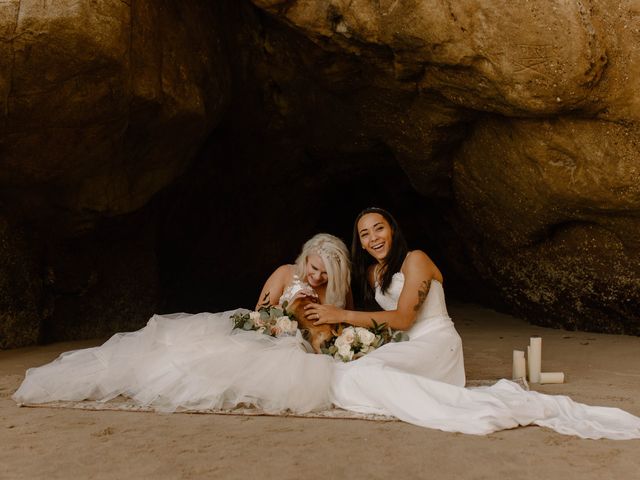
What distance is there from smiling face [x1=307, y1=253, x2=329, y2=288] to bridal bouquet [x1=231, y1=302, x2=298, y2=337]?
39 centimetres

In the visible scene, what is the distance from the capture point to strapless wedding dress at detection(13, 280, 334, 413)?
13.6 ft

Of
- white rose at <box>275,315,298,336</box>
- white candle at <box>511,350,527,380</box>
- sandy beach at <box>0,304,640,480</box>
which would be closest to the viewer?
sandy beach at <box>0,304,640,480</box>

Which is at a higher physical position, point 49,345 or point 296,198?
point 296,198

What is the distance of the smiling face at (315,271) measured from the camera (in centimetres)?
527

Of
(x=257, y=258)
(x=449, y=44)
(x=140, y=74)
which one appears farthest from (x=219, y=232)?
(x=449, y=44)

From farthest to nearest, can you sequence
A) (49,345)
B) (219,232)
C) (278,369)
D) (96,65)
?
(219,232) < (49,345) < (96,65) < (278,369)

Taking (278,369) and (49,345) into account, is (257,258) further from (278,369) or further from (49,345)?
(278,369)

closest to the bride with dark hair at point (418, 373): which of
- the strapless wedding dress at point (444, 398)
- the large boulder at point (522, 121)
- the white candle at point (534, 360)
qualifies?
the strapless wedding dress at point (444, 398)

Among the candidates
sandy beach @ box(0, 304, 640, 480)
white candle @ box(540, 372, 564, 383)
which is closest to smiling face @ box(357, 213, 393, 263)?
white candle @ box(540, 372, 564, 383)

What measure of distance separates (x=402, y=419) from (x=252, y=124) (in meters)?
4.91

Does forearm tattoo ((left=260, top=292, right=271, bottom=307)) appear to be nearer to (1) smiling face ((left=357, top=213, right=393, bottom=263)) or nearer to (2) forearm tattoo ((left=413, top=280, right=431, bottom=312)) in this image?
(1) smiling face ((left=357, top=213, right=393, bottom=263))

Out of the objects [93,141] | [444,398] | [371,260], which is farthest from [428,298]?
[93,141]

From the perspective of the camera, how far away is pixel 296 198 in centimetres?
958

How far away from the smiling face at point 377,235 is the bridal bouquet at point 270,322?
820 mm
